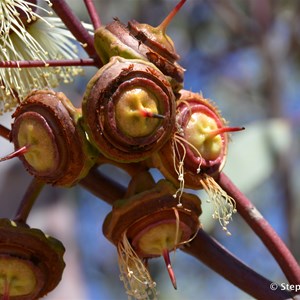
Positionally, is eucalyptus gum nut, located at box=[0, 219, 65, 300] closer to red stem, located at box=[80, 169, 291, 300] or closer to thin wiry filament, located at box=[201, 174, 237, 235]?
red stem, located at box=[80, 169, 291, 300]

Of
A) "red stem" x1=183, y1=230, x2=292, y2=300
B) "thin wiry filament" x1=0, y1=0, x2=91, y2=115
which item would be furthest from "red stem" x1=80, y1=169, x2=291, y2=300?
"thin wiry filament" x1=0, y1=0, x2=91, y2=115

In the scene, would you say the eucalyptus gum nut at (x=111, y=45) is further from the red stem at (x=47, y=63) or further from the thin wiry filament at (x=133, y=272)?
the thin wiry filament at (x=133, y=272)

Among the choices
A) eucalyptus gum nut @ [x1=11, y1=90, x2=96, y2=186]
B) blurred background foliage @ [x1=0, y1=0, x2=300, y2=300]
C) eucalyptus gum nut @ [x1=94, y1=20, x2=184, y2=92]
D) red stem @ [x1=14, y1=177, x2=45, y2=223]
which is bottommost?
blurred background foliage @ [x1=0, y1=0, x2=300, y2=300]

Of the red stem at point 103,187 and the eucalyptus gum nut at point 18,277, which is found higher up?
the red stem at point 103,187

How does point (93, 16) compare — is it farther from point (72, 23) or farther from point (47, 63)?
point (47, 63)
